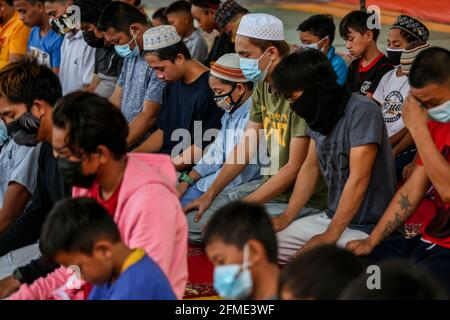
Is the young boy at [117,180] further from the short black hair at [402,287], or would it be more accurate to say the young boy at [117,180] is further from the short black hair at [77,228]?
the short black hair at [402,287]

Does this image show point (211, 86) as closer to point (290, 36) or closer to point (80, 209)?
point (80, 209)

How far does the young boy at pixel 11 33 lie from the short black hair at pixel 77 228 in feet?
15.6

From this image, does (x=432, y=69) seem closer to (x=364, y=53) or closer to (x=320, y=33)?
(x=364, y=53)

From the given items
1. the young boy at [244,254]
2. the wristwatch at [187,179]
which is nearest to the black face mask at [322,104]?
the young boy at [244,254]

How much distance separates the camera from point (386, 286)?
2037mm

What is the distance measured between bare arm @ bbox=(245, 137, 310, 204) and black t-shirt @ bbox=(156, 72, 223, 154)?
85 cm

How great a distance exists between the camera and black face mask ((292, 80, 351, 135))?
368 cm

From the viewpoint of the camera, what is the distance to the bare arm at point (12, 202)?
3.92 meters

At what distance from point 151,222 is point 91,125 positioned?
0.43 metres

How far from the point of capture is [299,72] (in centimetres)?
366

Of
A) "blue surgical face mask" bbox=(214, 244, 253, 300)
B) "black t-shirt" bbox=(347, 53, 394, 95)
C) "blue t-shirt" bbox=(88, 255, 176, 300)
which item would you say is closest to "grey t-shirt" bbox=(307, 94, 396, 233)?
"blue surgical face mask" bbox=(214, 244, 253, 300)

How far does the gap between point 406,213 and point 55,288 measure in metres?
1.45

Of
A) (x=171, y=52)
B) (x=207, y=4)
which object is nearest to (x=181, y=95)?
(x=171, y=52)
